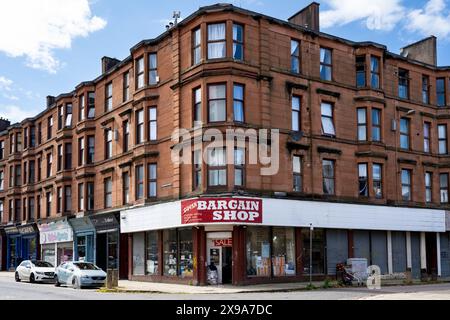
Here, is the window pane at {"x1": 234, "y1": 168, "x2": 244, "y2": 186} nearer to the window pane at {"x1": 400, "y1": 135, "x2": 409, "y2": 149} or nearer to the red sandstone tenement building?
the red sandstone tenement building

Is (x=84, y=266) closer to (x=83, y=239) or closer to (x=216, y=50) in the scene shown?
(x=83, y=239)

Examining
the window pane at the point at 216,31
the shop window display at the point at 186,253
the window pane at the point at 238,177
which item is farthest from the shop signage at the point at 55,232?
the window pane at the point at 216,31

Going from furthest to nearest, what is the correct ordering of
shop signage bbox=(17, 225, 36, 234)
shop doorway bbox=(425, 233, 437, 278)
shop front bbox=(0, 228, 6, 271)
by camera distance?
shop front bbox=(0, 228, 6, 271) → shop signage bbox=(17, 225, 36, 234) → shop doorway bbox=(425, 233, 437, 278)

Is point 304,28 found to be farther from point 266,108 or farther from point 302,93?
point 266,108

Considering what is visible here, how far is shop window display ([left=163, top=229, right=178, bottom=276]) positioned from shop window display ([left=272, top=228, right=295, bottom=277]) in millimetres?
5409

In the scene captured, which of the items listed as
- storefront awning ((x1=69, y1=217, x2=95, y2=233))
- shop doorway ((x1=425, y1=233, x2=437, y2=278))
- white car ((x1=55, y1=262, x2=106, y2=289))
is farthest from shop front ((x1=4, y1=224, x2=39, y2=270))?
shop doorway ((x1=425, y1=233, x2=437, y2=278))

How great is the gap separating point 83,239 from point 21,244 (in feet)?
46.8

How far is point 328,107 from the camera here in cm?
3578

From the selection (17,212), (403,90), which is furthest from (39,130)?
(403,90)

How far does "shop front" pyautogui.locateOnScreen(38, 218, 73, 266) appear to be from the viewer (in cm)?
4602

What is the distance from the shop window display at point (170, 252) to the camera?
33.0 meters

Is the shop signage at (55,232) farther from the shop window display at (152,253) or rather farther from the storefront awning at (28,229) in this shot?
the shop window display at (152,253)

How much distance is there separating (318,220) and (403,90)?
12533 millimetres

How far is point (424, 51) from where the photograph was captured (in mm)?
43000
